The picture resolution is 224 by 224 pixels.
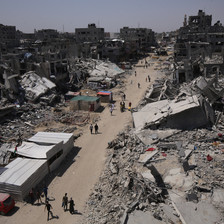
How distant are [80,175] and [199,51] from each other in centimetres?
3033

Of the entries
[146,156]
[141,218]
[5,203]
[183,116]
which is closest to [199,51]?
[183,116]

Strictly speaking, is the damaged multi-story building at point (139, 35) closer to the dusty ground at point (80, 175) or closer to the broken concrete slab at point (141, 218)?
the dusty ground at point (80, 175)

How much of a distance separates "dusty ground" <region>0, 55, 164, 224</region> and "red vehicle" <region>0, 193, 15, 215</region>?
1.11 ft

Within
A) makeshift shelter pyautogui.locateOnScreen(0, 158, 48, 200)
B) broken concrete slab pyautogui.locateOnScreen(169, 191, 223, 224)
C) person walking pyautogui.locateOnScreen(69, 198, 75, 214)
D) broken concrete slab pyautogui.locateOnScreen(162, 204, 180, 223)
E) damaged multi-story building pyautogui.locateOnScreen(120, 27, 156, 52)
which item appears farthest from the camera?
damaged multi-story building pyautogui.locateOnScreen(120, 27, 156, 52)

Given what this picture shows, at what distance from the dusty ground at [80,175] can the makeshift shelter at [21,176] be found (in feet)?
2.43

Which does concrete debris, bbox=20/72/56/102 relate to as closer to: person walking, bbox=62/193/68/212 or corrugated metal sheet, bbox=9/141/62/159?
corrugated metal sheet, bbox=9/141/62/159

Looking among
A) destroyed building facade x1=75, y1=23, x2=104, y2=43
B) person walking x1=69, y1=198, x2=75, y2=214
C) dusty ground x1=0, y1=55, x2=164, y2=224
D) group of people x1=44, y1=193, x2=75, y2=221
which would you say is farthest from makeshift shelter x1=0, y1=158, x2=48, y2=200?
destroyed building facade x1=75, y1=23, x2=104, y2=43

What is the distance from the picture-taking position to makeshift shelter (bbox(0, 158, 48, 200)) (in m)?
12.6

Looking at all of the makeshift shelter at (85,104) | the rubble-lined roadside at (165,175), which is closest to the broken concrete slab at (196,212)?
the rubble-lined roadside at (165,175)

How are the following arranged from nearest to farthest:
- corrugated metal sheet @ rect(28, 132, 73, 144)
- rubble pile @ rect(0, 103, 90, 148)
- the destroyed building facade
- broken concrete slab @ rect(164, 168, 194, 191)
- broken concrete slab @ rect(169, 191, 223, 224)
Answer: broken concrete slab @ rect(169, 191, 223, 224)
broken concrete slab @ rect(164, 168, 194, 191)
corrugated metal sheet @ rect(28, 132, 73, 144)
rubble pile @ rect(0, 103, 90, 148)
the destroyed building facade

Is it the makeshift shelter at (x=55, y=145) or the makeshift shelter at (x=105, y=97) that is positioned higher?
the makeshift shelter at (x=105, y=97)

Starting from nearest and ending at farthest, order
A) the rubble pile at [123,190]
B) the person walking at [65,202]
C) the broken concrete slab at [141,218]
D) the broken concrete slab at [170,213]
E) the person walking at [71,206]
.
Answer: the broken concrete slab at [170,213] → the broken concrete slab at [141,218] → the rubble pile at [123,190] → the person walking at [71,206] → the person walking at [65,202]

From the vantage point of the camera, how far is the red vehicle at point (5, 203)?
11.9m

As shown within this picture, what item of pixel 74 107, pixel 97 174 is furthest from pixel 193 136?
pixel 74 107
